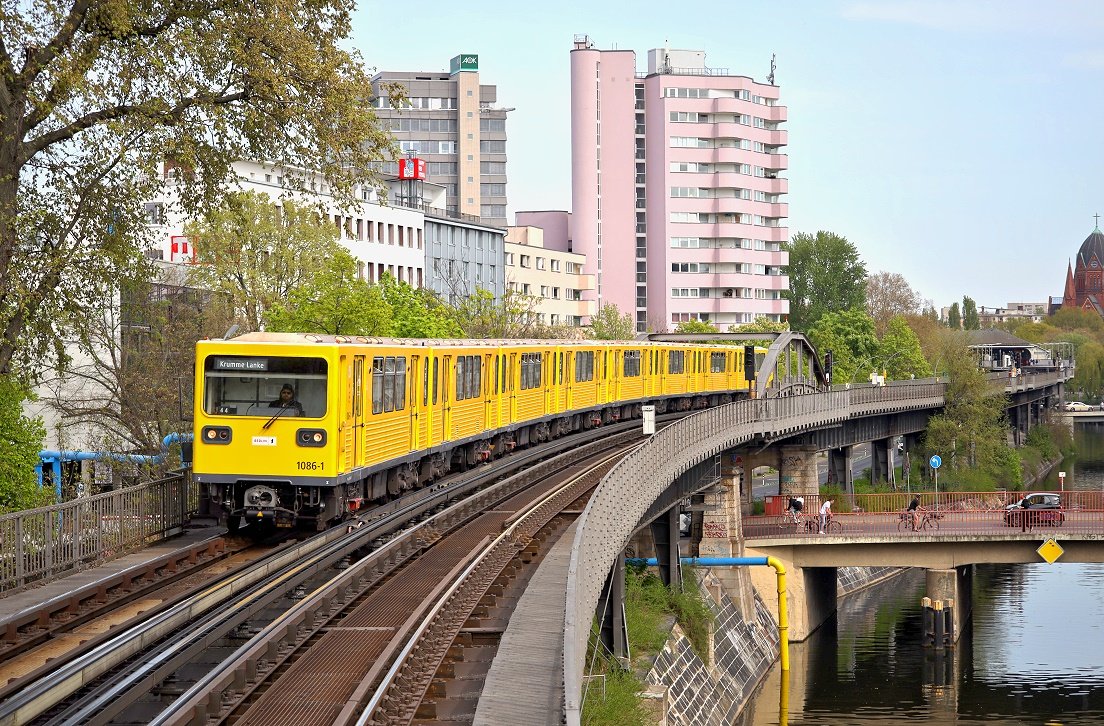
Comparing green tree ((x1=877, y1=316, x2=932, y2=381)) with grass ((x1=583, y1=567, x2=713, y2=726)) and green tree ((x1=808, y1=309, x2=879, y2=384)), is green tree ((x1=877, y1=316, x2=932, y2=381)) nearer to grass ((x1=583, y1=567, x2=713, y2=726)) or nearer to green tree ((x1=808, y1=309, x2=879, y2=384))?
green tree ((x1=808, y1=309, x2=879, y2=384))

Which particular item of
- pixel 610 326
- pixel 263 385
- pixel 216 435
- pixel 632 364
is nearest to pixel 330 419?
pixel 263 385

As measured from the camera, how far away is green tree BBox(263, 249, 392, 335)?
4128 cm

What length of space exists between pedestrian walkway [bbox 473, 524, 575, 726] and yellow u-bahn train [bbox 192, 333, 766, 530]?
443 cm

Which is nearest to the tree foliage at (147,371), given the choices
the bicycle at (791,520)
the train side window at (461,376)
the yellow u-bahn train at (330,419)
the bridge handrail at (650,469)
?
the train side window at (461,376)

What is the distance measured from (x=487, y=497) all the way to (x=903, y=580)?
4043 cm

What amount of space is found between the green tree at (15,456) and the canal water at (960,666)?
2022 cm

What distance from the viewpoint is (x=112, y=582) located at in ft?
55.2

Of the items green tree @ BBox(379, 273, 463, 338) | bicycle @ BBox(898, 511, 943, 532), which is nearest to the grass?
bicycle @ BBox(898, 511, 943, 532)

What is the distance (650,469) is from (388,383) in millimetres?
5811

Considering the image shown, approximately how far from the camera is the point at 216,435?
20531mm

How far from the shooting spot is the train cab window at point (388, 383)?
22.6 meters

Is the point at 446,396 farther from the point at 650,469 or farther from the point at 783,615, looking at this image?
the point at 783,615

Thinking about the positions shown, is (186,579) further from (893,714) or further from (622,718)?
(893,714)

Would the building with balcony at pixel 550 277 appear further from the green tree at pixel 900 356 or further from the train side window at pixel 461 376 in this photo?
the train side window at pixel 461 376
